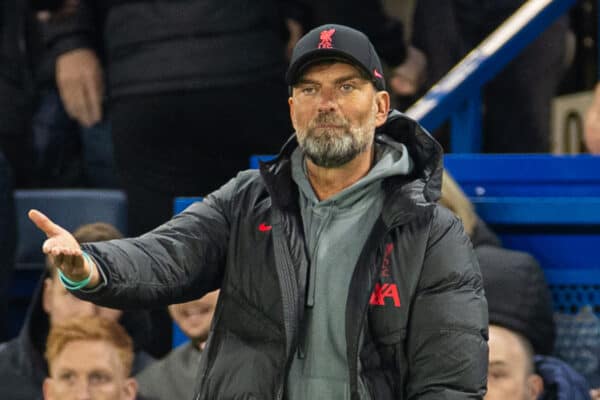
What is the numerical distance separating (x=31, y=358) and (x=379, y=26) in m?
1.81

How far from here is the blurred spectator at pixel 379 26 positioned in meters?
5.40

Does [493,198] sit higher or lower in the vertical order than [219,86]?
lower

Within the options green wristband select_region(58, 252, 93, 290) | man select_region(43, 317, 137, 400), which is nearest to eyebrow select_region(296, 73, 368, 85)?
green wristband select_region(58, 252, 93, 290)

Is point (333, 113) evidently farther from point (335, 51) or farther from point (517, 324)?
point (517, 324)

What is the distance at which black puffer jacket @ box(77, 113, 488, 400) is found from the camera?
333cm

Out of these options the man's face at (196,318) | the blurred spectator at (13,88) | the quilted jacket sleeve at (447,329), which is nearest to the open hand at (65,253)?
the quilted jacket sleeve at (447,329)

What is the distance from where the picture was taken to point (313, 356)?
133 inches

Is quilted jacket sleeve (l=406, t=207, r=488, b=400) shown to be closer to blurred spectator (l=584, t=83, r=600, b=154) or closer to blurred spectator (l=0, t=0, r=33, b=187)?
blurred spectator (l=584, t=83, r=600, b=154)

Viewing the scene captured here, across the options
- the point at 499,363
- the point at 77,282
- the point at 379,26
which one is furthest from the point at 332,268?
the point at 379,26

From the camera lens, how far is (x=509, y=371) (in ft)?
14.5

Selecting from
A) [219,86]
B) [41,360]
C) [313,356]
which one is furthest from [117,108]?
[313,356]

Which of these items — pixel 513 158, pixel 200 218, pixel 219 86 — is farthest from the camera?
pixel 219 86

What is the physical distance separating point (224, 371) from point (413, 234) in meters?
0.56

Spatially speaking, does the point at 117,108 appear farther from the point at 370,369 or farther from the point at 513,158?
the point at 370,369
